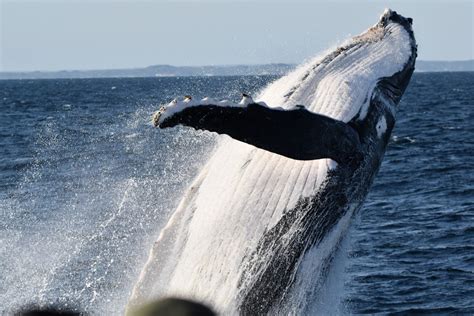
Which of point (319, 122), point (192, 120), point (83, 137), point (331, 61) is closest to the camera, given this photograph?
point (192, 120)

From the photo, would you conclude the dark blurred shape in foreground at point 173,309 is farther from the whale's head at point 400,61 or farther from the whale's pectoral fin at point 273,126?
the whale's head at point 400,61

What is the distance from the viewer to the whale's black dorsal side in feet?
18.4

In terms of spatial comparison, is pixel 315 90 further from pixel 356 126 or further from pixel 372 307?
pixel 372 307

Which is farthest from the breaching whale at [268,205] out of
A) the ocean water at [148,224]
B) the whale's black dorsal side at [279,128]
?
the ocean water at [148,224]

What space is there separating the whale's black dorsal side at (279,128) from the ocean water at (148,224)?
943 millimetres

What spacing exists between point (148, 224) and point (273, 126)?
7650mm

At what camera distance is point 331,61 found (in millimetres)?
7457

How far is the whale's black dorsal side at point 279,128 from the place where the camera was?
5613 millimetres

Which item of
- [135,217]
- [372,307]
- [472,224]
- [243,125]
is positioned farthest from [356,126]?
[472,224]

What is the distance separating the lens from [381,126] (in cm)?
712

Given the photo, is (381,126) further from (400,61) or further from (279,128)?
(279,128)

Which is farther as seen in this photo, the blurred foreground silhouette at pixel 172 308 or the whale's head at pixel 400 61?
the whale's head at pixel 400 61

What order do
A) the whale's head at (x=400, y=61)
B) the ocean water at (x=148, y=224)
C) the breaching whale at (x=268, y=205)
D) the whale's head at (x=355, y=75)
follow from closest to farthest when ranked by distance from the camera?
the breaching whale at (x=268, y=205) → the whale's head at (x=355, y=75) → the whale's head at (x=400, y=61) → the ocean water at (x=148, y=224)

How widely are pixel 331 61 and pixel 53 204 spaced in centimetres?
1237
